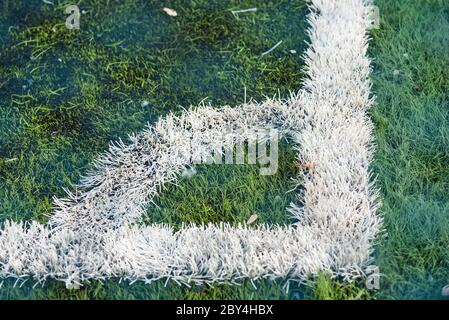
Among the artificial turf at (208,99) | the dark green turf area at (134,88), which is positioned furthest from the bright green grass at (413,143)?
the dark green turf area at (134,88)

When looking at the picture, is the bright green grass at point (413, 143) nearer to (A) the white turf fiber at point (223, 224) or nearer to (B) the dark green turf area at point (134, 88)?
(A) the white turf fiber at point (223, 224)

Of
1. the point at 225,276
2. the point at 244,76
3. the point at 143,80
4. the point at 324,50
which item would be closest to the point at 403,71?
the point at 324,50

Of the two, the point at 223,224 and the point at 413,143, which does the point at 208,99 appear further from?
the point at 413,143

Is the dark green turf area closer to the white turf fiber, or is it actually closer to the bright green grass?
the white turf fiber

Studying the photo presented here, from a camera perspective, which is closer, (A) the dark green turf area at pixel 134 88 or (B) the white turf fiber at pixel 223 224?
(B) the white turf fiber at pixel 223 224

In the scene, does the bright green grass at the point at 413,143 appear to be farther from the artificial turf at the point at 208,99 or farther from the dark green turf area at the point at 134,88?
the dark green turf area at the point at 134,88
